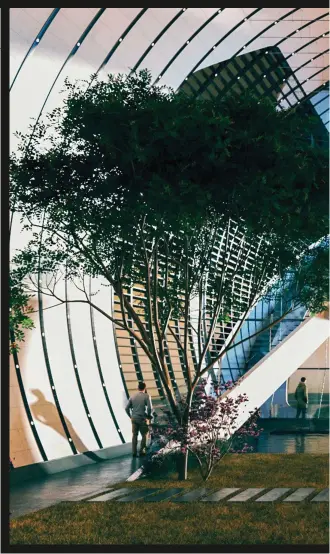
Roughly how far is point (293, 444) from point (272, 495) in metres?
11.8

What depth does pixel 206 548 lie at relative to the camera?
372 inches

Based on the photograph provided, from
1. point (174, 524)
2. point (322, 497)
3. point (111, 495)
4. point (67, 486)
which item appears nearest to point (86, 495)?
point (111, 495)

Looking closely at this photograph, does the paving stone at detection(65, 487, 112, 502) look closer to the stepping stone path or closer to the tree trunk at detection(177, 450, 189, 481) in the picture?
the stepping stone path

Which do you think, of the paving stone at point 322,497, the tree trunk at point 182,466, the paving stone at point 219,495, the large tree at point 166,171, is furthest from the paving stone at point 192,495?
the large tree at point 166,171

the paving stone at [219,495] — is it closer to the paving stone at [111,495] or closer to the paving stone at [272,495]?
the paving stone at [272,495]

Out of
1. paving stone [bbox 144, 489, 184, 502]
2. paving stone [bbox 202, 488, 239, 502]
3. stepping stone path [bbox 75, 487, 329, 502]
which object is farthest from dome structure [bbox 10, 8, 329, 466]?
paving stone [bbox 202, 488, 239, 502]

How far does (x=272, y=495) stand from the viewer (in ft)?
48.1

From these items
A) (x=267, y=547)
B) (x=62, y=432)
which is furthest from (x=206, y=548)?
(x=62, y=432)

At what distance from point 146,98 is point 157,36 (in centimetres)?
908

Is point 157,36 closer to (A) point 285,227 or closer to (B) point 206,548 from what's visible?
(A) point 285,227

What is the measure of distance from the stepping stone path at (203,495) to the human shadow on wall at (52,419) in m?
4.62

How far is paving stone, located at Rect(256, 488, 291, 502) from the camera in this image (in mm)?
14184

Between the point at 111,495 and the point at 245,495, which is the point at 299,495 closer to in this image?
the point at 245,495

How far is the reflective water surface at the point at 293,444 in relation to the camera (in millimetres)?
23847
